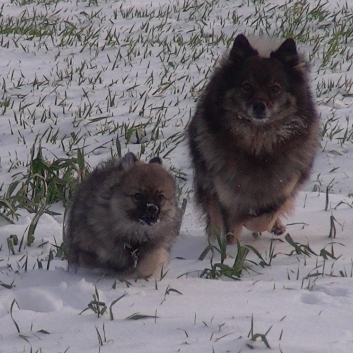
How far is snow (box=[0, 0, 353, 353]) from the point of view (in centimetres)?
370

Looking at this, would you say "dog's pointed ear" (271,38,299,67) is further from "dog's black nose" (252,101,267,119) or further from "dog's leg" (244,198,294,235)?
"dog's leg" (244,198,294,235)

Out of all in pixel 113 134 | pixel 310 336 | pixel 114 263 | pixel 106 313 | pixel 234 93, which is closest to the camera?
pixel 310 336

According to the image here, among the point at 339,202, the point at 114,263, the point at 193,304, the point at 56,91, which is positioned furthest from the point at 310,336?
the point at 56,91

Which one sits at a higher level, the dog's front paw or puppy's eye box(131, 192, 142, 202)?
puppy's eye box(131, 192, 142, 202)

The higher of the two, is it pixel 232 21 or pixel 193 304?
pixel 232 21

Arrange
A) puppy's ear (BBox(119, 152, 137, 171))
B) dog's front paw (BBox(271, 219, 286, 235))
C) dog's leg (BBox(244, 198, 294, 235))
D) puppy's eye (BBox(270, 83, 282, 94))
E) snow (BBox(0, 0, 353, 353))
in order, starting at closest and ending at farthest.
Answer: snow (BBox(0, 0, 353, 353)) → puppy's ear (BBox(119, 152, 137, 171)) → puppy's eye (BBox(270, 83, 282, 94)) → dog's leg (BBox(244, 198, 294, 235)) → dog's front paw (BBox(271, 219, 286, 235))

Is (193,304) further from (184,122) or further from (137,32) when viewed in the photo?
(137,32)

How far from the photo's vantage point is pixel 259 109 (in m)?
5.43

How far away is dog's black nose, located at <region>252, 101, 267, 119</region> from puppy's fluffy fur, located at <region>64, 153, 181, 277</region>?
83cm

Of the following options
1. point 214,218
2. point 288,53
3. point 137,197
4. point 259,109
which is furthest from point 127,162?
point 288,53

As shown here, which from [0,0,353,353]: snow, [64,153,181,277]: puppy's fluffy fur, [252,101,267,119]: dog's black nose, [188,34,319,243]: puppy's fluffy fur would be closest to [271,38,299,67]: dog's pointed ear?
[188,34,319,243]: puppy's fluffy fur

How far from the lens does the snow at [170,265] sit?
12.1 feet

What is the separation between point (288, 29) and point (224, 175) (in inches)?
275

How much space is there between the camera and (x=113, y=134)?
828 cm
